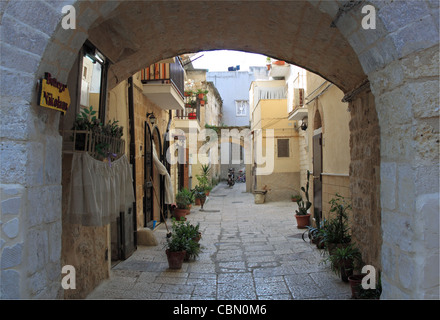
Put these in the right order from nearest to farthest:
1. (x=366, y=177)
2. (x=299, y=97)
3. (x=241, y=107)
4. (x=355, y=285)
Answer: (x=355, y=285), (x=366, y=177), (x=299, y=97), (x=241, y=107)

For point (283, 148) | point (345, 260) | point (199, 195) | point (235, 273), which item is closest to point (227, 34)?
point (345, 260)

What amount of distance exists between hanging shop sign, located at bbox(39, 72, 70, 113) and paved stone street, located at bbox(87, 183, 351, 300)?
2767 millimetres

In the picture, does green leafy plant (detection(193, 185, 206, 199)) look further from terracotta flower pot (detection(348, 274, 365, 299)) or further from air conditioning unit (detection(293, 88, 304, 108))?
terracotta flower pot (detection(348, 274, 365, 299))

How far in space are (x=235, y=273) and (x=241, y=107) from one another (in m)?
28.5

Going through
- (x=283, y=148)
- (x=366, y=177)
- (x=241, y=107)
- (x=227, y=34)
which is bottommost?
(x=366, y=177)

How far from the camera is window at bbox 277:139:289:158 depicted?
14.7 meters

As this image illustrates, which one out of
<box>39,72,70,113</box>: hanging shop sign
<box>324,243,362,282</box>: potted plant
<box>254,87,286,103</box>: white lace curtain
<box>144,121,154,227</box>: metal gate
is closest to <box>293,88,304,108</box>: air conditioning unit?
<box>254,87,286,103</box>: white lace curtain

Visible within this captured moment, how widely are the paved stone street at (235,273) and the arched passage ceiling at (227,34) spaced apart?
2.74 meters

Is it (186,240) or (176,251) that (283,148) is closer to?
(186,240)

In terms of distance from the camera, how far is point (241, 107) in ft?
107

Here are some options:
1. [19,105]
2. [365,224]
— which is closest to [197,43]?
[19,105]

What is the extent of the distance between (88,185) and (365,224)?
3.47 metres

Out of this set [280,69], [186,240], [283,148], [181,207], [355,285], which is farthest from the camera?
[280,69]

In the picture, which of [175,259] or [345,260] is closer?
[345,260]
